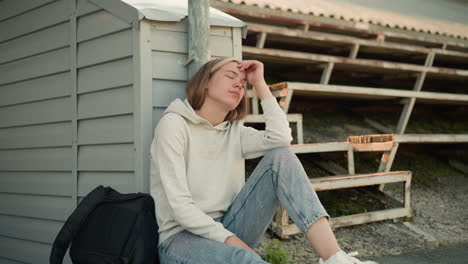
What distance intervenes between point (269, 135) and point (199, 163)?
43 cm

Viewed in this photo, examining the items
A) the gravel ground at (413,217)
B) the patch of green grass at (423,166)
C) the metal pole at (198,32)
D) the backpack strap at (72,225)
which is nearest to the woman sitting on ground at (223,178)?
the metal pole at (198,32)

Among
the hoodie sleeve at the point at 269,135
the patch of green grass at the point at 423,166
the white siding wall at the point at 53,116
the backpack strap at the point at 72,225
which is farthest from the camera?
the patch of green grass at the point at 423,166

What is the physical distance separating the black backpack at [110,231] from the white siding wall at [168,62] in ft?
1.82

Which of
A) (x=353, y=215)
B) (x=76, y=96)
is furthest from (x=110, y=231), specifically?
(x=353, y=215)

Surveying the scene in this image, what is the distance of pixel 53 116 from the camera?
3070 millimetres

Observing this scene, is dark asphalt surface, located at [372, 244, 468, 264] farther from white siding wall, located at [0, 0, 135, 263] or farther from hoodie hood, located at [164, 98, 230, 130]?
white siding wall, located at [0, 0, 135, 263]

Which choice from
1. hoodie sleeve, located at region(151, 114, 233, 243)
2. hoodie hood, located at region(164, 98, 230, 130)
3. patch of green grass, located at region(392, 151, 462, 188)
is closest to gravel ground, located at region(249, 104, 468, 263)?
patch of green grass, located at region(392, 151, 462, 188)

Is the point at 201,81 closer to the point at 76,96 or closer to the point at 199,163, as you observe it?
the point at 199,163

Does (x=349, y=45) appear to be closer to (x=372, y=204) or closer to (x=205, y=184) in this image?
(x=372, y=204)

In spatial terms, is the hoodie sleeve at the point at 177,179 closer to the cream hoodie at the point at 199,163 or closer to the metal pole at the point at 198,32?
the cream hoodie at the point at 199,163

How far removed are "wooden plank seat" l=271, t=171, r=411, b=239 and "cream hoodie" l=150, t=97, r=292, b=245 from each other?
92 cm

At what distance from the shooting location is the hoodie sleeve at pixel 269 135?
2.34m

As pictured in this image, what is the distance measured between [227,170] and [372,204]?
2.25 m

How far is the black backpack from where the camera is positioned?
79.3 inches
